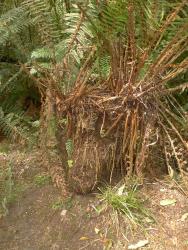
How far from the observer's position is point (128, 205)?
2859 millimetres

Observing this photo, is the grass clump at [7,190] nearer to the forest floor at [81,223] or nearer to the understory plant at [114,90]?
the forest floor at [81,223]

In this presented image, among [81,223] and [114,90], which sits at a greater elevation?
[114,90]

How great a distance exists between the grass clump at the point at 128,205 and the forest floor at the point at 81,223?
0.14ft

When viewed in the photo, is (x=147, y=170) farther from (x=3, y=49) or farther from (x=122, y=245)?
(x=3, y=49)

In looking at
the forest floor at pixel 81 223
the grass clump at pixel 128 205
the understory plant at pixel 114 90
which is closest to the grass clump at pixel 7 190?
the forest floor at pixel 81 223

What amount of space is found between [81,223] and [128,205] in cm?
33

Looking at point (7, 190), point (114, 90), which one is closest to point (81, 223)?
point (7, 190)

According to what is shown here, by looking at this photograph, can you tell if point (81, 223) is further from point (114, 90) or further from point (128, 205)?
point (114, 90)

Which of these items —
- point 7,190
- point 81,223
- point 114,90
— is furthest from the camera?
point 7,190

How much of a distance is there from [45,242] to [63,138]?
664mm

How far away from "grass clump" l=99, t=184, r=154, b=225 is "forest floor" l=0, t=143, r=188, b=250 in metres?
0.04

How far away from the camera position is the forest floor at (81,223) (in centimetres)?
280

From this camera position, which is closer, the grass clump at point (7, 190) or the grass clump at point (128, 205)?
the grass clump at point (128, 205)

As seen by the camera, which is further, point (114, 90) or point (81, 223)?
point (81, 223)
